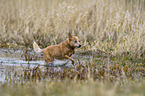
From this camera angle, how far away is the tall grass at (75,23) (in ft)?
38.1

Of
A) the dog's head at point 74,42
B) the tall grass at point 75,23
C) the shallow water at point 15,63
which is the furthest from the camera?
the tall grass at point 75,23

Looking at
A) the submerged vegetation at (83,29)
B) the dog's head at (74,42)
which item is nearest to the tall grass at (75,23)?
the submerged vegetation at (83,29)

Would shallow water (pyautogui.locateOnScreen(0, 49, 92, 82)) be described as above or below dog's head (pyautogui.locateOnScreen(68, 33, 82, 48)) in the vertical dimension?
below

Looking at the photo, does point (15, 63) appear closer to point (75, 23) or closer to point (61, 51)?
point (61, 51)

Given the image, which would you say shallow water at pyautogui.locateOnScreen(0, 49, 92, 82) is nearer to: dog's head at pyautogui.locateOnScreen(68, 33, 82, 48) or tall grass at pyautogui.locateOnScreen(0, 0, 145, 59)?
dog's head at pyautogui.locateOnScreen(68, 33, 82, 48)

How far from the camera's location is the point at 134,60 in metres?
8.62

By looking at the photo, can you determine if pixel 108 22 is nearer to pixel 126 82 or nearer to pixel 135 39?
pixel 135 39

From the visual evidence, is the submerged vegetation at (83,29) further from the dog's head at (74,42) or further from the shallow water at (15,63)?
the dog's head at (74,42)

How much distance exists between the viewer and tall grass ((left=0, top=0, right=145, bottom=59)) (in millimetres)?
11602

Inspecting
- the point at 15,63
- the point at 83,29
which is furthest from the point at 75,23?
the point at 15,63

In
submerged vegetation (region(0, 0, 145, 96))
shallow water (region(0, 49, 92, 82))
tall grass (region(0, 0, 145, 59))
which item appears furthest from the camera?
tall grass (region(0, 0, 145, 59))

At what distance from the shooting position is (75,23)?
13188 mm

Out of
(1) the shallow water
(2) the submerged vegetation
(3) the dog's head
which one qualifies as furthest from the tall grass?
(3) the dog's head

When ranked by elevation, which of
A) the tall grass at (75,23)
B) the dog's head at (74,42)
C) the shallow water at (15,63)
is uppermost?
the tall grass at (75,23)
